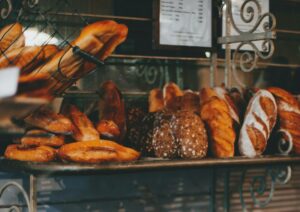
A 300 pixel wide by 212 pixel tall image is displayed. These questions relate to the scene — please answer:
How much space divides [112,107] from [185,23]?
629mm

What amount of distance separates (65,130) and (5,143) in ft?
1.12

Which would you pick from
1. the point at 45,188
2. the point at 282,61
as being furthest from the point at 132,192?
the point at 282,61

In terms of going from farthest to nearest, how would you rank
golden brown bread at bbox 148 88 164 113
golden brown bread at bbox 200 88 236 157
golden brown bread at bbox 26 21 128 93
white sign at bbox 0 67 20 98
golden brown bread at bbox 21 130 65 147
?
1. golden brown bread at bbox 148 88 164 113
2. golden brown bread at bbox 200 88 236 157
3. golden brown bread at bbox 21 130 65 147
4. golden brown bread at bbox 26 21 128 93
5. white sign at bbox 0 67 20 98

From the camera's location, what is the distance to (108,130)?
1.42 metres

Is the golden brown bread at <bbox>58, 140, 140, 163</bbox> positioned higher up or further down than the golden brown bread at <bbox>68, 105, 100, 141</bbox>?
further down

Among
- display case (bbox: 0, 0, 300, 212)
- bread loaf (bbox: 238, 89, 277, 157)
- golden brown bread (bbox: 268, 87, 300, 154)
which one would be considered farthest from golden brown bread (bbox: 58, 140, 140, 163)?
golden brown bread (bbox: 268, 87, 300, 154)

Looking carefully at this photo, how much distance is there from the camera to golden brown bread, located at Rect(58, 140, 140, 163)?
124 cm

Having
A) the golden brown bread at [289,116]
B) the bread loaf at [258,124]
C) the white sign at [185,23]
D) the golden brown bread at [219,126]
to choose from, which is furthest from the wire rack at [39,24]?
the golden brown bread at [289,116]

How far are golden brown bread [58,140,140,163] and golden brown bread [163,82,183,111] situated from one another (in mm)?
436

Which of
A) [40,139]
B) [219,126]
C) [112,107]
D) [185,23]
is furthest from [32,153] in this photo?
[185,23]

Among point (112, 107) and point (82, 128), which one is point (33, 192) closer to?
point (82, 128)

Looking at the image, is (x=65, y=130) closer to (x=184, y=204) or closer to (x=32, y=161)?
(x=32, y=161)

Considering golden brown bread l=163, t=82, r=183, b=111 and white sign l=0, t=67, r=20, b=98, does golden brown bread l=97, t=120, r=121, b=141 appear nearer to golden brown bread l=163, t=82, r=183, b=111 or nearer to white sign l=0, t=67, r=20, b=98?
golden brown bread l=163, t=82, r=183, b=111

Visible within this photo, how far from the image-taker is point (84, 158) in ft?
4.06
